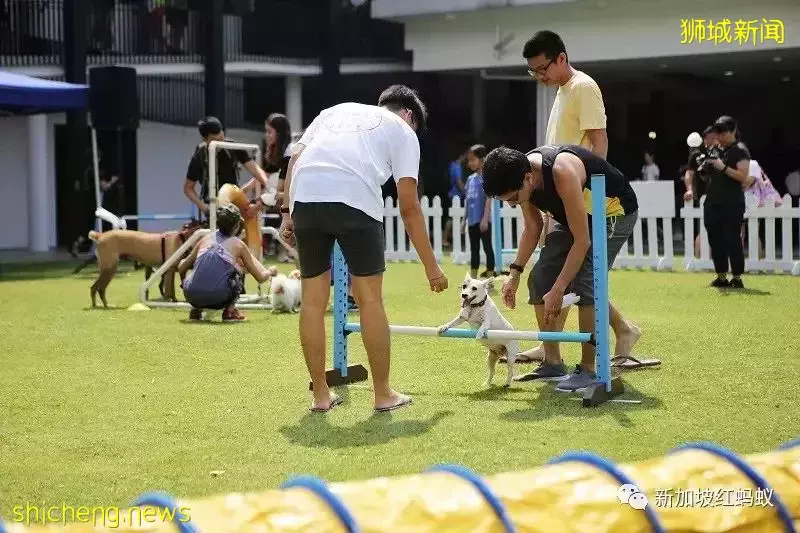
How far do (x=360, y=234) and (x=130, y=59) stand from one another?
789 inches

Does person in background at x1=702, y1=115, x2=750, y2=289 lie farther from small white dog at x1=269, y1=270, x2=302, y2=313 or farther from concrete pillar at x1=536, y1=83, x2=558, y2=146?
concrete pillar at x1=536, y1=83, x2=558, y2=146

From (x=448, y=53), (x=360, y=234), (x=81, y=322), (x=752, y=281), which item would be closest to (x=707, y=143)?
(x=752, y=281)

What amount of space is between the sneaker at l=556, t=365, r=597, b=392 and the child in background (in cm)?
850

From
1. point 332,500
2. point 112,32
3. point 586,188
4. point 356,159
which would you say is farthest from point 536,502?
point 112,32

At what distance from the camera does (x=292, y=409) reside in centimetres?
639

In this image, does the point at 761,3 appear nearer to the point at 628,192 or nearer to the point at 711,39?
the point at 711,39

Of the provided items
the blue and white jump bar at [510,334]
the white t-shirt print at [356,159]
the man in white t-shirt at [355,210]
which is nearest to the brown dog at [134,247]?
the blue and white jump bar at [510,334]

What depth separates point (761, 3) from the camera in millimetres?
21109

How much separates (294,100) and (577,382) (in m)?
21.6

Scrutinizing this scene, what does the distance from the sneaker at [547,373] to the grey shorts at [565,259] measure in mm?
493

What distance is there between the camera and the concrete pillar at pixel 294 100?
90.6 ft

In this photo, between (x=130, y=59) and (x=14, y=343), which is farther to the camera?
(x=130, y=59)

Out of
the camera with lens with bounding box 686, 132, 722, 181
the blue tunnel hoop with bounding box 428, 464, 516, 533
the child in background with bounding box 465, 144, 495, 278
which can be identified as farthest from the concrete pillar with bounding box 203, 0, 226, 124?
the blue tunnel hoop with bounding box 428, 464, 516, 533

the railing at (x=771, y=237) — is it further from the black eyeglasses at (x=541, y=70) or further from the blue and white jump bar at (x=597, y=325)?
the blue and white jump bar at (x=597, y=325)
